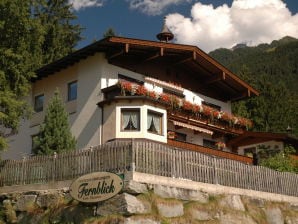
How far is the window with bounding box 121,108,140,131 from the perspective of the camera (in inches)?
1070

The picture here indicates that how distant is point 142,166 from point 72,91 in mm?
13879

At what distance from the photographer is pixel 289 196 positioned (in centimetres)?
2348

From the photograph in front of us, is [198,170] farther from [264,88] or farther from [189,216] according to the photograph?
[264,88]

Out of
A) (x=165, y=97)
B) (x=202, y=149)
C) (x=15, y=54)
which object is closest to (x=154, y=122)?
(x=165, y=97)

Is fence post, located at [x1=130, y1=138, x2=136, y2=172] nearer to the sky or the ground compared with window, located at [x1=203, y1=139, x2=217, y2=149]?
nearer to the ground

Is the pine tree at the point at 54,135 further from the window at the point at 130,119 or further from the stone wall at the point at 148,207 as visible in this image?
the window at the point at 130,119

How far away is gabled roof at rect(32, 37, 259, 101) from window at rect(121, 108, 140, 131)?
3103mm

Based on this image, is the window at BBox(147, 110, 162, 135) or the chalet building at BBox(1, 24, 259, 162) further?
the window at BBox(147, 110, 162, 135)

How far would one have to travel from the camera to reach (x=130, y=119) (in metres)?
27.2

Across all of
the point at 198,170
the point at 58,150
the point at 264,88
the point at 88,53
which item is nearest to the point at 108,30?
the point at 264,88

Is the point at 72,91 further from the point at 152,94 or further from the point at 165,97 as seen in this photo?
the point at 165,97

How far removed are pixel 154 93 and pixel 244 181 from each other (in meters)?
8.35

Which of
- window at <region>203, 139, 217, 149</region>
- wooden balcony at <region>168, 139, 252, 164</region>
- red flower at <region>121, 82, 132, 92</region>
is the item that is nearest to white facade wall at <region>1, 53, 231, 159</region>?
wooden balcony at <region>168, 139, 252, 164</region>

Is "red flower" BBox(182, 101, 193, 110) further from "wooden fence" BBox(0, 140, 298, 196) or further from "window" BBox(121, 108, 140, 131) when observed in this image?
"wooden fence" BBox(0, 140, 298, 196)
